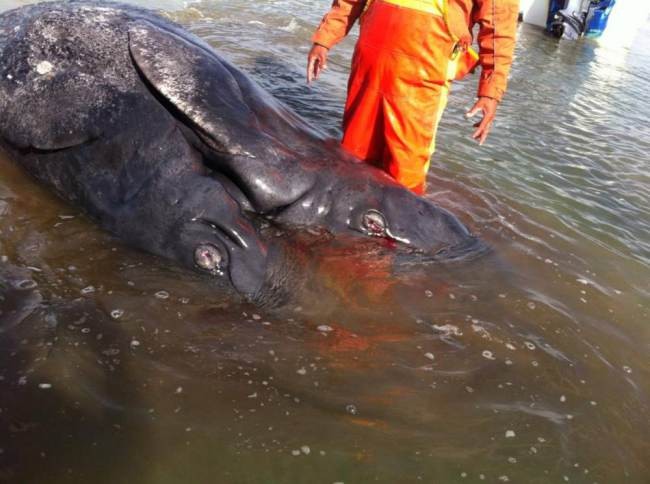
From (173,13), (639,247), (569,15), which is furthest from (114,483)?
(569,15)

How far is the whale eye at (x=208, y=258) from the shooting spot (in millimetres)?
3367

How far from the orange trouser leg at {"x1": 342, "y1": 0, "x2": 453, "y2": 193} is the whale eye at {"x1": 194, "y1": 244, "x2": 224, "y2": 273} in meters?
1.97

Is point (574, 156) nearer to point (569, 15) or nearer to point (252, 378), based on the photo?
point (252, 378)

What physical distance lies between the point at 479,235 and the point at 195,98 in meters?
2.42

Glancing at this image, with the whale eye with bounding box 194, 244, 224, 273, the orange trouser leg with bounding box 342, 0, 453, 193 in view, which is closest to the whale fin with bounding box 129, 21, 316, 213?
the whale eye with bounding box 194, 244, 224, 273

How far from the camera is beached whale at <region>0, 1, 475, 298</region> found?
11.5ft

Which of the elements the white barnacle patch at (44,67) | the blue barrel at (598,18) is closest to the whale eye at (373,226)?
the white barnacle patch at (44,67)

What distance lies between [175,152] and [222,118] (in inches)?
14.7

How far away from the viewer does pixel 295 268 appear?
11.9 ft

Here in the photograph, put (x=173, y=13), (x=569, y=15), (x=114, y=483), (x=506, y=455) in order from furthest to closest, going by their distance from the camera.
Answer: (x=569, y=15) < (x=173, y=13) < (x=506, y=455) < (x=114, y=483)

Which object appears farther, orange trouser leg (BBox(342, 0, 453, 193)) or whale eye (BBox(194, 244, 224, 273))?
orange trouser leg (BBox(342, 0, 453, 193))

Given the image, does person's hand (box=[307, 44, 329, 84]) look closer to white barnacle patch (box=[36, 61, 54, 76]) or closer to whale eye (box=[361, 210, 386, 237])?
whale eye (box=[361, 210, 386, 237])

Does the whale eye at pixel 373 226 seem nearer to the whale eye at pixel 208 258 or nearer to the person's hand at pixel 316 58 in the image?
the whale eye at pixel 208 258

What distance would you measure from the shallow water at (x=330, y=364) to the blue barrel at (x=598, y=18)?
1509 centimetres
